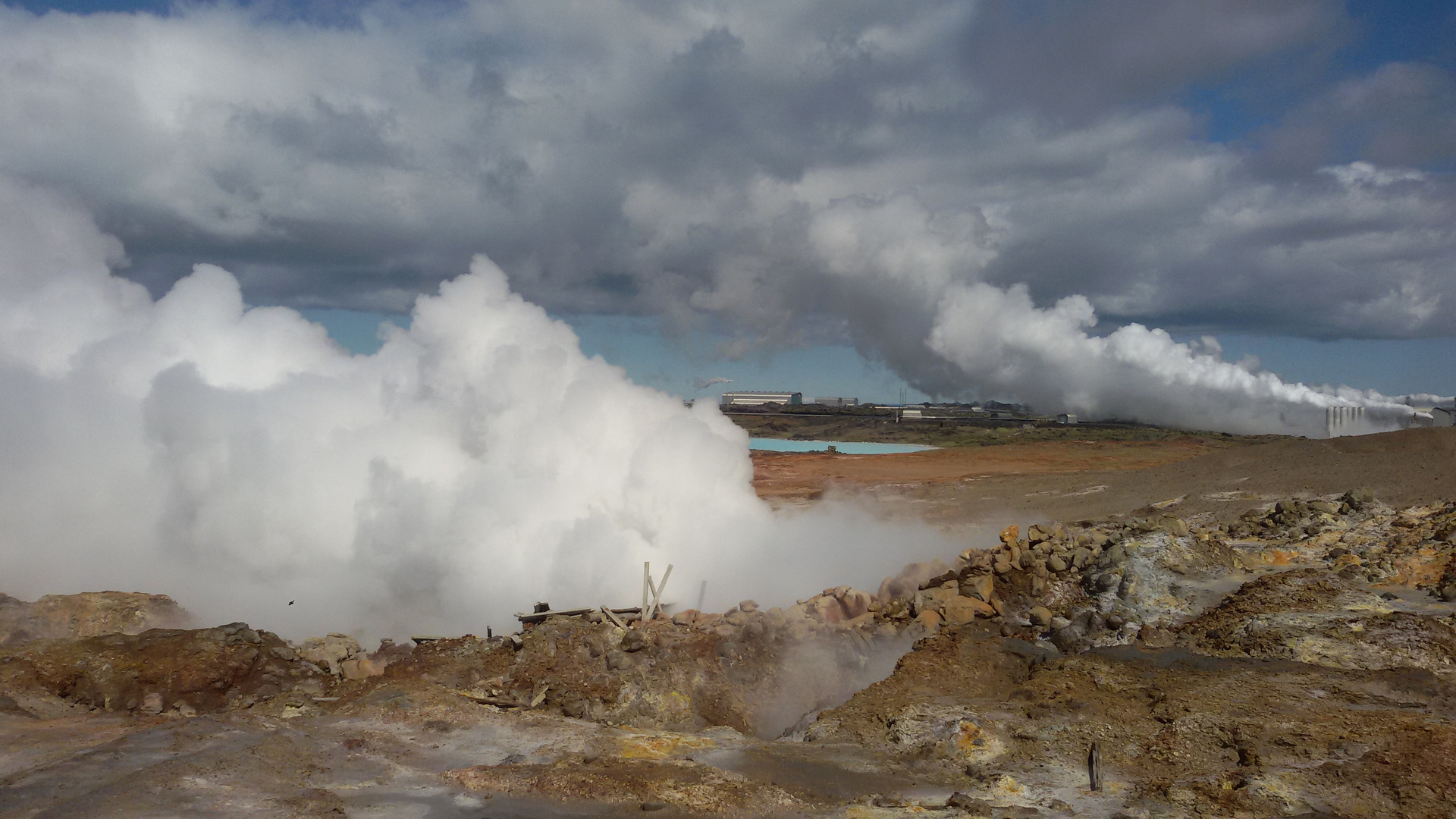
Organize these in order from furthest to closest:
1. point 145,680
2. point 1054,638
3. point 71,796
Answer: point 1054,638, point 145,680, point 71,796

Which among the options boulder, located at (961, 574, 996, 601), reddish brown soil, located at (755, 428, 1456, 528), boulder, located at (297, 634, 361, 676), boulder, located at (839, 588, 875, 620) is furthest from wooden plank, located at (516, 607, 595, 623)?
reddish brown soil, located at (755, 428, 1456, 528)

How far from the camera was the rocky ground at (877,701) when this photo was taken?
12.2 meters

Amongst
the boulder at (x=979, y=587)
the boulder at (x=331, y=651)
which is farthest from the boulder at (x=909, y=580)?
the boulder at (x=331, y=651)

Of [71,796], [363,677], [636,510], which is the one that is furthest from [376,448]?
[71,796]

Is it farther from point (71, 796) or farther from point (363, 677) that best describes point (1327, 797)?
point (363, 677)

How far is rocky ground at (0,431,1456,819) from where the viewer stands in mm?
12188

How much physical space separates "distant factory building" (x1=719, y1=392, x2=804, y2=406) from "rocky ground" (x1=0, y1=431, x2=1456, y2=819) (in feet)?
370

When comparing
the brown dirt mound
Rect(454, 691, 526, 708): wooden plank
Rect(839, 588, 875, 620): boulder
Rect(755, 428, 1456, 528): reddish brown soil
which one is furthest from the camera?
Rect(755, 428, 1456, 528): reddish brown soil

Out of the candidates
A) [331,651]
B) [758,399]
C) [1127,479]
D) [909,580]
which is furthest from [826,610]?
[758,399]

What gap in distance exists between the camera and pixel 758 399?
472 feet

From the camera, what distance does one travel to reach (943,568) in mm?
23422

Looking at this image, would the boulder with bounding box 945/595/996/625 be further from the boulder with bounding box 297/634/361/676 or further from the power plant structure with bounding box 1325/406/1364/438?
the power plant structure with bounding box 1325/406/1364/438

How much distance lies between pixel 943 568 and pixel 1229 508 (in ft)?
42.3

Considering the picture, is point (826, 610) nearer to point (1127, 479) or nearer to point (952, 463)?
point (1127, 479)
